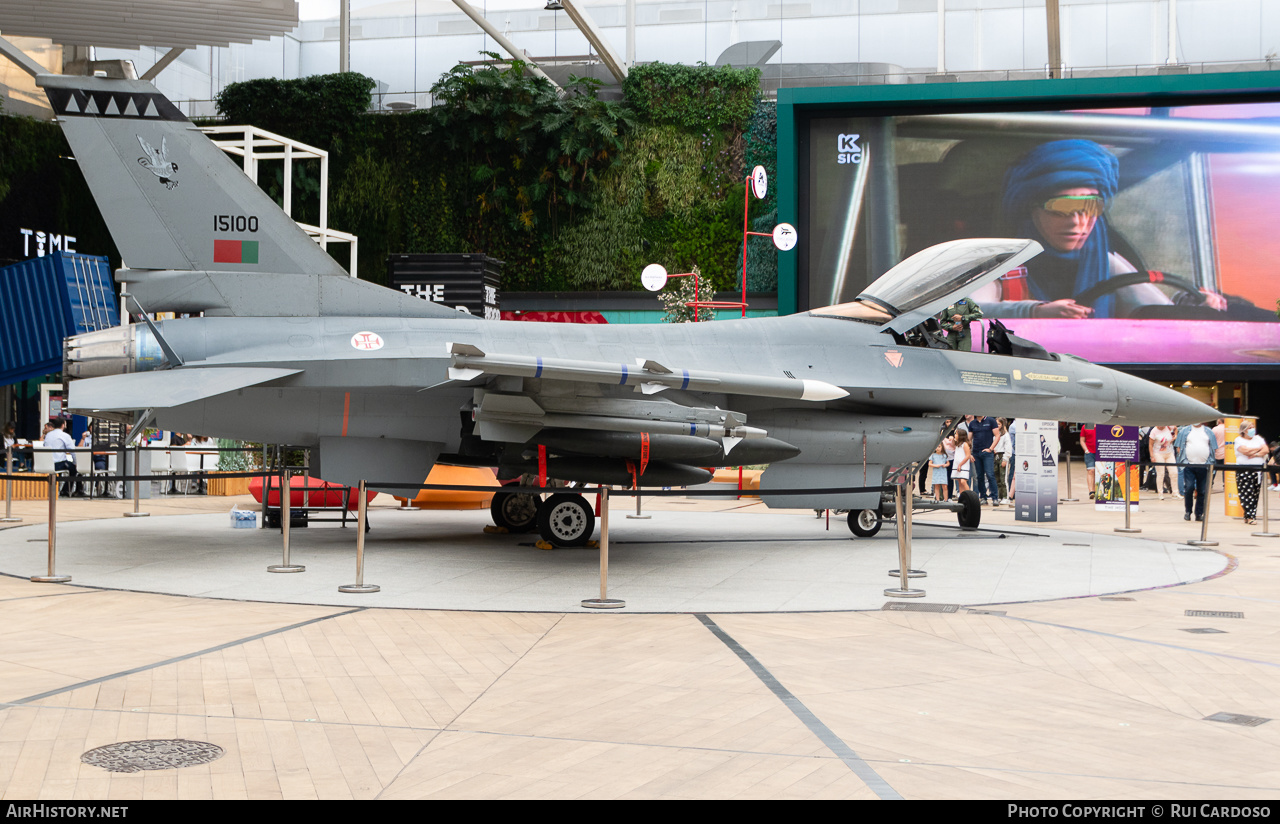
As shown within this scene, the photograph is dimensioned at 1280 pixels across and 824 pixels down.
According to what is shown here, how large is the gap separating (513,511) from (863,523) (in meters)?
4.68

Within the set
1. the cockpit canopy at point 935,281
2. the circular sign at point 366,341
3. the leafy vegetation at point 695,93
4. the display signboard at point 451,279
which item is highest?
the leafy vegetation at point 695,93

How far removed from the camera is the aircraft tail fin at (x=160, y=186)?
1032cm

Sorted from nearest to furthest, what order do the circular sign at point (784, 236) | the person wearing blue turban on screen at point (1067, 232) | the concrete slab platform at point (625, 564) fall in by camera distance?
the concrete slab platform at point (625, 564) < the circular sign at point (784, 236) < the person wearing blue turban on screen at point (1067, 232)

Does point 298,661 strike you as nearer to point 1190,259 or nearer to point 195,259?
point 195,259

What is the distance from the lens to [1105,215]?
32.0m

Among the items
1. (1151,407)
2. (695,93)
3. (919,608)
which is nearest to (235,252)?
(919,608)

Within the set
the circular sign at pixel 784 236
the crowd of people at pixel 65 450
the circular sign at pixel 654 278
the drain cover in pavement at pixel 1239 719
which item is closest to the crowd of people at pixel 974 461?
the circular sign at pixel 654 278

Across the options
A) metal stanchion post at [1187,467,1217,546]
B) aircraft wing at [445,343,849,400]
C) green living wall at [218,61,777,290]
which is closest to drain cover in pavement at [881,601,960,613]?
aircraft wing at [445,343,849,400]

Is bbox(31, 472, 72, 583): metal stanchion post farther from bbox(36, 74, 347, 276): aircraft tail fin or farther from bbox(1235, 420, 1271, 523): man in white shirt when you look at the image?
bbox(1235, 420, 1271, 523): man in white shirt

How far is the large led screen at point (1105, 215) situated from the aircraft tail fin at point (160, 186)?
2542cm

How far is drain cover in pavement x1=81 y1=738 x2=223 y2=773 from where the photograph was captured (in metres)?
4.25

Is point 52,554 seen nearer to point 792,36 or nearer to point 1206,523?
point 1206,523

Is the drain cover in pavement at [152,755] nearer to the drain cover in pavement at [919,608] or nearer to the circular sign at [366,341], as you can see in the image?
the drain cover in pavement at [919,608]

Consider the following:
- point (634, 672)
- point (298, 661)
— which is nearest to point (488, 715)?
point (634, 672)
